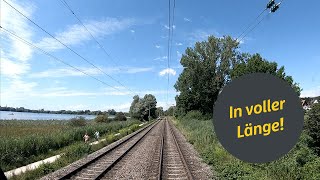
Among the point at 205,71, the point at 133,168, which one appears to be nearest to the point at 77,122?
the point at 205,71

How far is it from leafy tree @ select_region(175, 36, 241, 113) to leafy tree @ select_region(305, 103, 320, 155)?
52031 millimetres

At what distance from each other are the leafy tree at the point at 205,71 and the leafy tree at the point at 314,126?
5203 cm

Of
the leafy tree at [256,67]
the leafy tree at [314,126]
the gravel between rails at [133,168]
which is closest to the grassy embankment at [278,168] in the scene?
the leafy tree at [314,126]

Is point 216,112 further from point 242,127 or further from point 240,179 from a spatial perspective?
point 240,179

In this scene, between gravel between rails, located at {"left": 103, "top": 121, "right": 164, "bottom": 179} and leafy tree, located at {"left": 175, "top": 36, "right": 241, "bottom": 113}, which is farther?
leafy tree, located at {"left": 175, "top": 36, "right": 241, "bottom": 113}

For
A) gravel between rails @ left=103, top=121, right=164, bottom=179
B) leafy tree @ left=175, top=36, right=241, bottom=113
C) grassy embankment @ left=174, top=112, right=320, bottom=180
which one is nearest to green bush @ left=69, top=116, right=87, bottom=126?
leafy tree @ left=175, top=36, right=241, bottom=113

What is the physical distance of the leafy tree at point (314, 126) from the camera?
56.9 feet

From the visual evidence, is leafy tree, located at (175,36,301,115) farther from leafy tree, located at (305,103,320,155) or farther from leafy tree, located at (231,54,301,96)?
leafy tree, located at (305,103,320,155)

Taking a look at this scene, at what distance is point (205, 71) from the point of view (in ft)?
233

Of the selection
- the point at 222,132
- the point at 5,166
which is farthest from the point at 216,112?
the point at 5,166

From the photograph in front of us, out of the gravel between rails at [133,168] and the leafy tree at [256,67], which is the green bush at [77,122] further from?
the gravel between rails at [133,168]

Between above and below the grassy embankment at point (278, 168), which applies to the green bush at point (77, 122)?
above

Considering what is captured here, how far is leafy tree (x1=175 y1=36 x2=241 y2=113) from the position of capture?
70.8 meters

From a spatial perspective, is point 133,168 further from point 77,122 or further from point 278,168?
point 77,122
